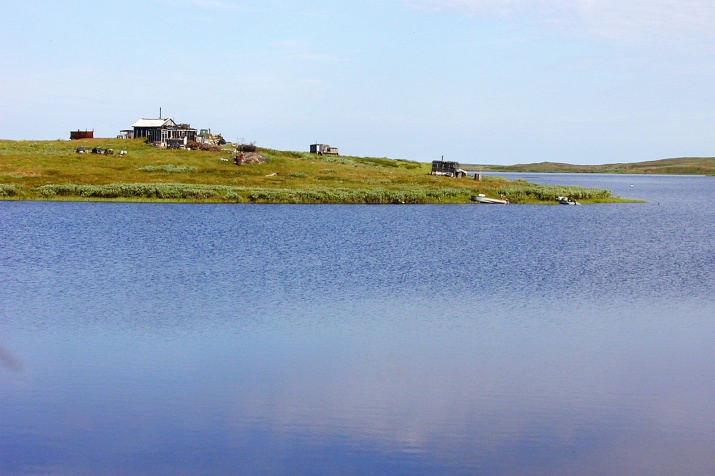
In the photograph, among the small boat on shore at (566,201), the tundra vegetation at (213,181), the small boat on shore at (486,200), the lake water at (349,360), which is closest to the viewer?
the lake water at (349,360)

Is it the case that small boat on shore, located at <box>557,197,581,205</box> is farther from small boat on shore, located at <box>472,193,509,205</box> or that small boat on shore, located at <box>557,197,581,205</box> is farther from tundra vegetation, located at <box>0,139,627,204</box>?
small boat on shore, located at <box>472,193,509,205</box>

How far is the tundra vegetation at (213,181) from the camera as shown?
87062 millimetres

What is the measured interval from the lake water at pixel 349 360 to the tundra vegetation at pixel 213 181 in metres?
36.2

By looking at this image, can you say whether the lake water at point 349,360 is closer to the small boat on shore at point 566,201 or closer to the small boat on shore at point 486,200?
the small boat on shore at point 486,200

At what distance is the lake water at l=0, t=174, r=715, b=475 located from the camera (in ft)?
54.2

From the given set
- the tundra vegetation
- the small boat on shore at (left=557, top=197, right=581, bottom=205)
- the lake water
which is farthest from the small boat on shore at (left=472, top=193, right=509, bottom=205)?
the lake water

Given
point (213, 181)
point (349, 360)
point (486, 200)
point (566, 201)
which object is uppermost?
point (213, 181)

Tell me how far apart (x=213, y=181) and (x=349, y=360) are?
261 ft

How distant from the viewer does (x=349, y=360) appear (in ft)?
78.2

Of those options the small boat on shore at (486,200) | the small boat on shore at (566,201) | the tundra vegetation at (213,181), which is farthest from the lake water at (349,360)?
the small boat on shore at (566,201)

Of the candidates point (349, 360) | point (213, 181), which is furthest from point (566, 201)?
point (349, 360)

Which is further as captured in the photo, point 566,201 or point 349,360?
point 566,201

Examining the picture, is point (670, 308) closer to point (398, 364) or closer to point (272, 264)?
point (398, 364)

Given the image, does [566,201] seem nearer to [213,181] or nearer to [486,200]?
[486,200]
